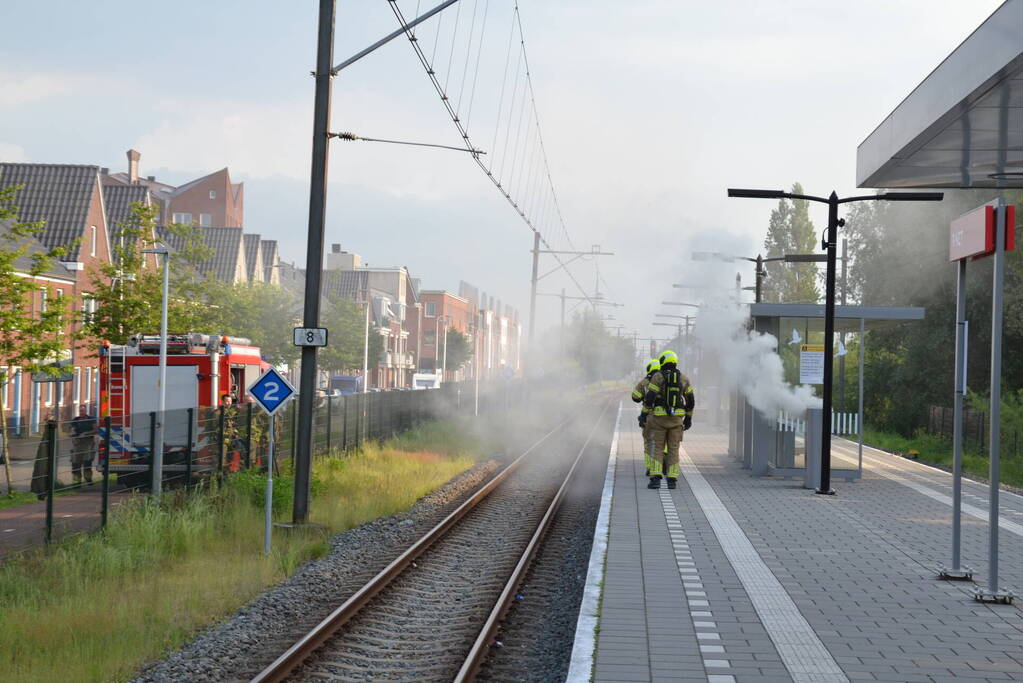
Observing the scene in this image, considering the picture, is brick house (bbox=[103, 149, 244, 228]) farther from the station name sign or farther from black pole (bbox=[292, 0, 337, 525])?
the station name sign

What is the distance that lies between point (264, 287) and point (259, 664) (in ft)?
158

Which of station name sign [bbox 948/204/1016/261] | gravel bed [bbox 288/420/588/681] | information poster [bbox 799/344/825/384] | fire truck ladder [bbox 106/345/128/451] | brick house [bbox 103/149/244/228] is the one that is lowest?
gravel bed [bbox 288/420/588/681]

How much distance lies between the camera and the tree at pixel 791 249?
252 ft

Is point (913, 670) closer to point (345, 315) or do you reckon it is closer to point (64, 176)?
point (64, 176)

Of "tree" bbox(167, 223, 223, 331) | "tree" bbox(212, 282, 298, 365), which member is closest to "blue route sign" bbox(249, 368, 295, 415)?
"tree" bbox(167, 223, 223, 331)

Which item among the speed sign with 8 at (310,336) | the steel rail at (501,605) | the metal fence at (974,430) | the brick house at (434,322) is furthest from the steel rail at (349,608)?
the brick house at (434,322)

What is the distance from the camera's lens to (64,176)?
49.4m

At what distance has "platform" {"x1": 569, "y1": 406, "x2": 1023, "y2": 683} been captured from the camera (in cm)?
796

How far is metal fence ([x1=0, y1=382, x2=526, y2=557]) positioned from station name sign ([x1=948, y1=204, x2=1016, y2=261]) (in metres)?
7.76

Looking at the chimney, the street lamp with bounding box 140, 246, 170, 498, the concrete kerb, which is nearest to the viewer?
the concrete kerb

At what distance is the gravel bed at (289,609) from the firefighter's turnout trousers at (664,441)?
4.25 m

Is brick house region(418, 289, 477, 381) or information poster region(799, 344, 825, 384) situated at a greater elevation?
brick house region(418, 289, 477, 381)

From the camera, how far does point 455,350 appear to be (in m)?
104

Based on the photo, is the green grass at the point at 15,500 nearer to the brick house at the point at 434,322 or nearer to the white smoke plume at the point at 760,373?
the white smoke plume at the point at 760,373
